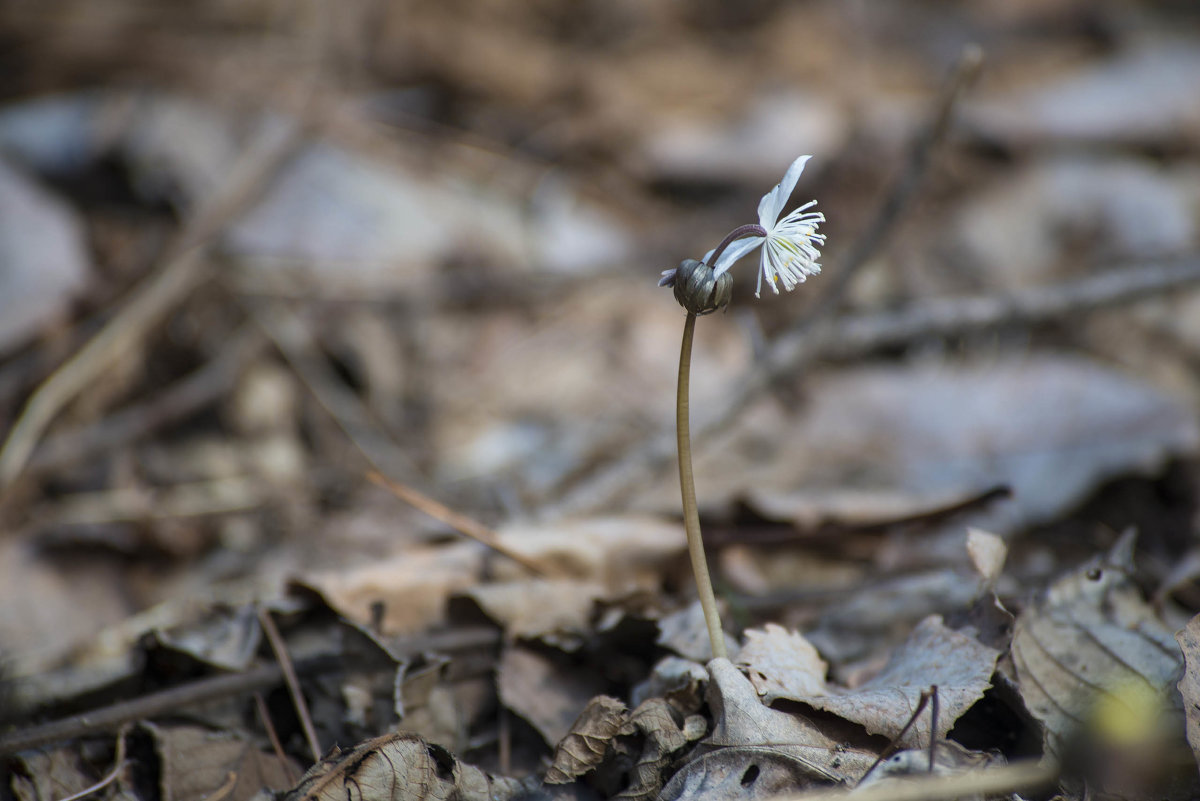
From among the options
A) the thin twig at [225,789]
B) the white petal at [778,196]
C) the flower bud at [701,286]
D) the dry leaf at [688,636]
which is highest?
the white petal at [778,196]

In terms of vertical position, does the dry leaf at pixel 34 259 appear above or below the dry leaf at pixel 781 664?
above

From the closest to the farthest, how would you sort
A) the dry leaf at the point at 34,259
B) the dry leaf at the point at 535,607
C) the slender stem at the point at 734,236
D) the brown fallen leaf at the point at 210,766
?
1. the slender stem at the point at 734,236
2. the brown fallen leaf at the point at 210,766
3. the dry leaf at the point at 535,607
4. the dry leaf at the point at 34,259

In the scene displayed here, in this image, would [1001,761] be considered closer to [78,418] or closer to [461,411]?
[461,411]

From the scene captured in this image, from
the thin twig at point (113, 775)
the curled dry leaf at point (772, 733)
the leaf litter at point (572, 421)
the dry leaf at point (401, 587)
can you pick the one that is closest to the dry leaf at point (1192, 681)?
the leaf litter at point (572, 421)

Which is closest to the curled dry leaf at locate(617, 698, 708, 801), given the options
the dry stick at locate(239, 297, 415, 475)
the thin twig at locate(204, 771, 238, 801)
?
the thin twig at locate(204, 771, 238, 801)

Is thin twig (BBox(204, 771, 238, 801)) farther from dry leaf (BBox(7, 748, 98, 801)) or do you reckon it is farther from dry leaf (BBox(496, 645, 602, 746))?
dry leaf (BBox(496, 645, 602, 746))

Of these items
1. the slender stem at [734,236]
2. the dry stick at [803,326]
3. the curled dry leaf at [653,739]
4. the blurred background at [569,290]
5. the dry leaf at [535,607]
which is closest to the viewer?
the slender stem at [734,236]

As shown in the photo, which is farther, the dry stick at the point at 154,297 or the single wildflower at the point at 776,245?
the dry stick at the point at 154,297

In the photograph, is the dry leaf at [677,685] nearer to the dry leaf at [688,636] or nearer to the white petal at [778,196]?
the dry leaf at [688,636]
